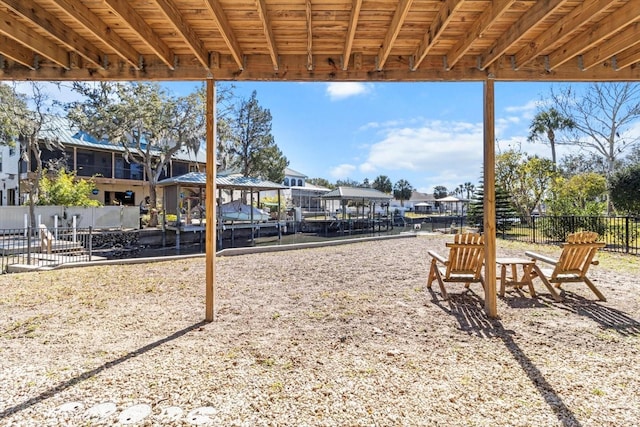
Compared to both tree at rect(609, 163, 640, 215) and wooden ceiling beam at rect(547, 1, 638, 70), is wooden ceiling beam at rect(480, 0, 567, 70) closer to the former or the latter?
wooden ceiling beam at rect(547, 1, 638, 70)

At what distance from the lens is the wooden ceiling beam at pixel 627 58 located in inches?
138

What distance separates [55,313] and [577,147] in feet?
99.4

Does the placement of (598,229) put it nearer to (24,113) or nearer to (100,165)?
(24,113)

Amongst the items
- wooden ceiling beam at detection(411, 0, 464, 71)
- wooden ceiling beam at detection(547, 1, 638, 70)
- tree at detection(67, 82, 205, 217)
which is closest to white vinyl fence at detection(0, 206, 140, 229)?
tree at detection(67, 82, 205, 217)

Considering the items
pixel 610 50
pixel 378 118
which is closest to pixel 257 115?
pixel 378 118

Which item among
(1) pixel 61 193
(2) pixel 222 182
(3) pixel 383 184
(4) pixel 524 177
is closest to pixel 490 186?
(2) pixel 222 182

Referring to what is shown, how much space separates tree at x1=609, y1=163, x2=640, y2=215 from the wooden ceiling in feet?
42.0

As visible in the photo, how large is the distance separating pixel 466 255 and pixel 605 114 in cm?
2479

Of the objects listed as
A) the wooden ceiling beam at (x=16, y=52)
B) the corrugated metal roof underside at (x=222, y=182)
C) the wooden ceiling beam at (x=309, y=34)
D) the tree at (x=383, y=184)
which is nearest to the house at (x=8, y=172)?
the corrugated metal roof underside at (x=222, y=182)

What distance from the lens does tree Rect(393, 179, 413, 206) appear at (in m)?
59.4

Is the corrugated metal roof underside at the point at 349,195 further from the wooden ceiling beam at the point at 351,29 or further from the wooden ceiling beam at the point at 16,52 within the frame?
the wooden ceiling beam at the point at 16,52

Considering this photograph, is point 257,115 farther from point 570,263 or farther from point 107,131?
point 570,263

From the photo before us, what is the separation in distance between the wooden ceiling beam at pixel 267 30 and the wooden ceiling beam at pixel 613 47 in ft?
10.9

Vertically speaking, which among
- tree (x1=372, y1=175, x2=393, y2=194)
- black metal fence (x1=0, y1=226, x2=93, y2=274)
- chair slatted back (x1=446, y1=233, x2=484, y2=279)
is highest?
tree (x1=372, y1=175, x2=393, y2=194)
